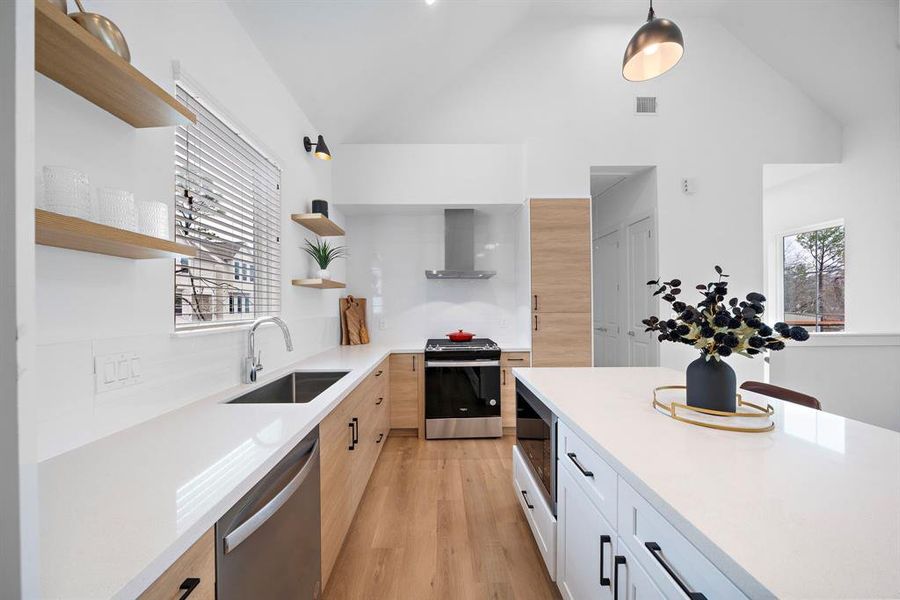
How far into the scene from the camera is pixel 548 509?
158cm

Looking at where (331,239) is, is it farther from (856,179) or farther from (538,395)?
(856,179)

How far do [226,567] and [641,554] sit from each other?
98cm

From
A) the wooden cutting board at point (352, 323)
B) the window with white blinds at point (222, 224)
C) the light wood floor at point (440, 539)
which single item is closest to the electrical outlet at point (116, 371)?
the window with white blinds at point (222, 224)

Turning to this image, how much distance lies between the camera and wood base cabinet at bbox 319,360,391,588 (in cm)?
151

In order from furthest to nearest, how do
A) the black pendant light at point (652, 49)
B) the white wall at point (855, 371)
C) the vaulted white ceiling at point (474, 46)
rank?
the white wall at point (855, 371)
the vaulted white ceiling at point (474, 46)
the black pendant light at point (652, 49)

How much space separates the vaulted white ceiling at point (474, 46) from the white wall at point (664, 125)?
0.35ft

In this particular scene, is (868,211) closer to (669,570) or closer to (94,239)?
(669,570)

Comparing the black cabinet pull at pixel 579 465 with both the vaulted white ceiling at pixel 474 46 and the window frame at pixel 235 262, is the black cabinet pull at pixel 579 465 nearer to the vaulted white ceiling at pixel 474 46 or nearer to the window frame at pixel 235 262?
the window frame at pixel 235 262

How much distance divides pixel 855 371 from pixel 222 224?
5.08m

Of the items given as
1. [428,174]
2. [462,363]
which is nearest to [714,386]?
[462,363]

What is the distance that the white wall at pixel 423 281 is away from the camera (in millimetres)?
3975

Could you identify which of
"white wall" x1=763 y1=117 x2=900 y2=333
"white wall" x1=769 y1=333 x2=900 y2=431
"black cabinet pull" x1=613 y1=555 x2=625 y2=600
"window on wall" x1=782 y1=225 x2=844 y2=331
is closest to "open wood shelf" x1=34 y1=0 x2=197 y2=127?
"black cabinet pull" x1=613 y1=555 x2=625 y2=600

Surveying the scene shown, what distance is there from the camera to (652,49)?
1.69m

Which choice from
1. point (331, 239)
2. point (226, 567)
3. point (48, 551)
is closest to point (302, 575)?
point (226, 567)
